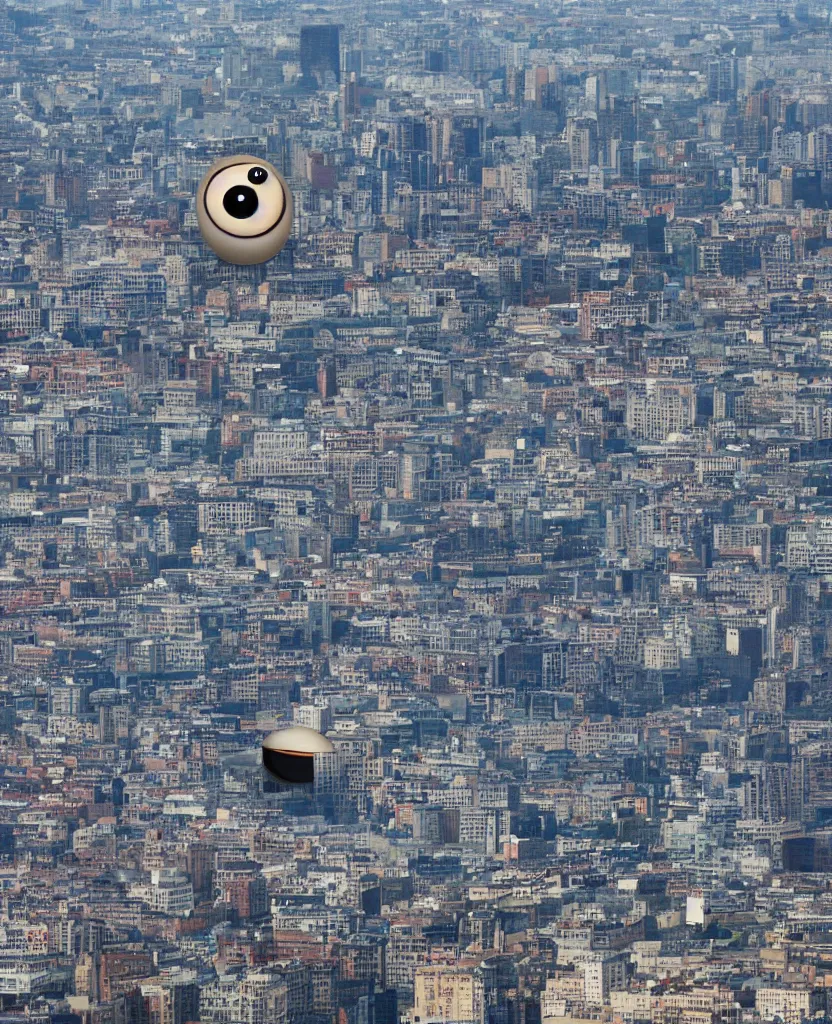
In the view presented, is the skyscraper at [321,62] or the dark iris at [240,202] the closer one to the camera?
the dark iris at [240,202]

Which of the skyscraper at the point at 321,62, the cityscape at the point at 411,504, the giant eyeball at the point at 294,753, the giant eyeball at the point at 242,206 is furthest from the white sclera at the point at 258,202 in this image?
the giant eyeball at the point at 294,753

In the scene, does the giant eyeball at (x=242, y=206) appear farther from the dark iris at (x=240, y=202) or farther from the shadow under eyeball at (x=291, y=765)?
the shadow under eyeball at (x=291, y=765)

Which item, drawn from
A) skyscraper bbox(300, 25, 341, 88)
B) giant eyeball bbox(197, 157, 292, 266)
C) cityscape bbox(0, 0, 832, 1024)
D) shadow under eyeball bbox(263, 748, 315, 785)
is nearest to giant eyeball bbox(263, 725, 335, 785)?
shadow under eyeball bbox(263, 748, 315, 785)

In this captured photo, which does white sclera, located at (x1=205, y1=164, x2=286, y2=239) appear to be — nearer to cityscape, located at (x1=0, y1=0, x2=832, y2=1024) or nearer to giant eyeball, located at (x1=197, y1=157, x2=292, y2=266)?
giant eyeball, located at (x1=197, y1=157, x2=292, y2=266)

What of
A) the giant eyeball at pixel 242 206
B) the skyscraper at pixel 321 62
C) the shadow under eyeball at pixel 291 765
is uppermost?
the skyscraper at pixel 321 62

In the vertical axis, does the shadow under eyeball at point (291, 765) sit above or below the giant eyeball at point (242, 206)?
below

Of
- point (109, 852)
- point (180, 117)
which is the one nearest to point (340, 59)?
point (180, 117)
